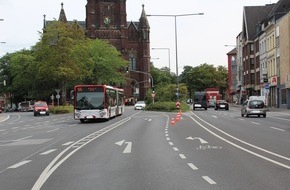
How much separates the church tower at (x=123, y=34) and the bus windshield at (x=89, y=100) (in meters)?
70.3

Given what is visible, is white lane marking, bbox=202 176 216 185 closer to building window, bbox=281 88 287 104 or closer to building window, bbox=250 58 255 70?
building window, bbox=281 88 287 104

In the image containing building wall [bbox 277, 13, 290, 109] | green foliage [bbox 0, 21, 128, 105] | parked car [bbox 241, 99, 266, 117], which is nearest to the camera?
parked car [bbox 241, 99, 266, 117]

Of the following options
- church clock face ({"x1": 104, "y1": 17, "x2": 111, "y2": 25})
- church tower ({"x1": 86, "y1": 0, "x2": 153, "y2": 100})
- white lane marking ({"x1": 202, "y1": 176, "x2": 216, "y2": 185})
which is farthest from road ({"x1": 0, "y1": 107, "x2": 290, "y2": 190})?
church clock face ({"x1": 104, "y1": 17, "x2": 111, "y2": 25})

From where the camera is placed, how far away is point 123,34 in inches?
4377

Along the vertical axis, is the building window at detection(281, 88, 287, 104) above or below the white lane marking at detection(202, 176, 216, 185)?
above

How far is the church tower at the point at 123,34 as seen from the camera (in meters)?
110

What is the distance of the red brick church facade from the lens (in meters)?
110

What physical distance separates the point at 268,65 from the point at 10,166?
69.7m

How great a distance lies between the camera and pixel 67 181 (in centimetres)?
965

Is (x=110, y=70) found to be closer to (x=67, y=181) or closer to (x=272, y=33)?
A: (x=272, y=33)

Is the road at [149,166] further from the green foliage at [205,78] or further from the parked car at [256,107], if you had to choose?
the green foliage at [205,78]

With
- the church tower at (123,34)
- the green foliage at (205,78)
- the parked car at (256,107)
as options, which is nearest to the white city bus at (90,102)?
the parked car at (256,107)

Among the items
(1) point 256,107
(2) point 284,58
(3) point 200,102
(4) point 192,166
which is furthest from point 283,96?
(4) point 192,166

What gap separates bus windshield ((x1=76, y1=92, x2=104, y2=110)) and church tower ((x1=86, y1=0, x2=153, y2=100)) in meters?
70.3
